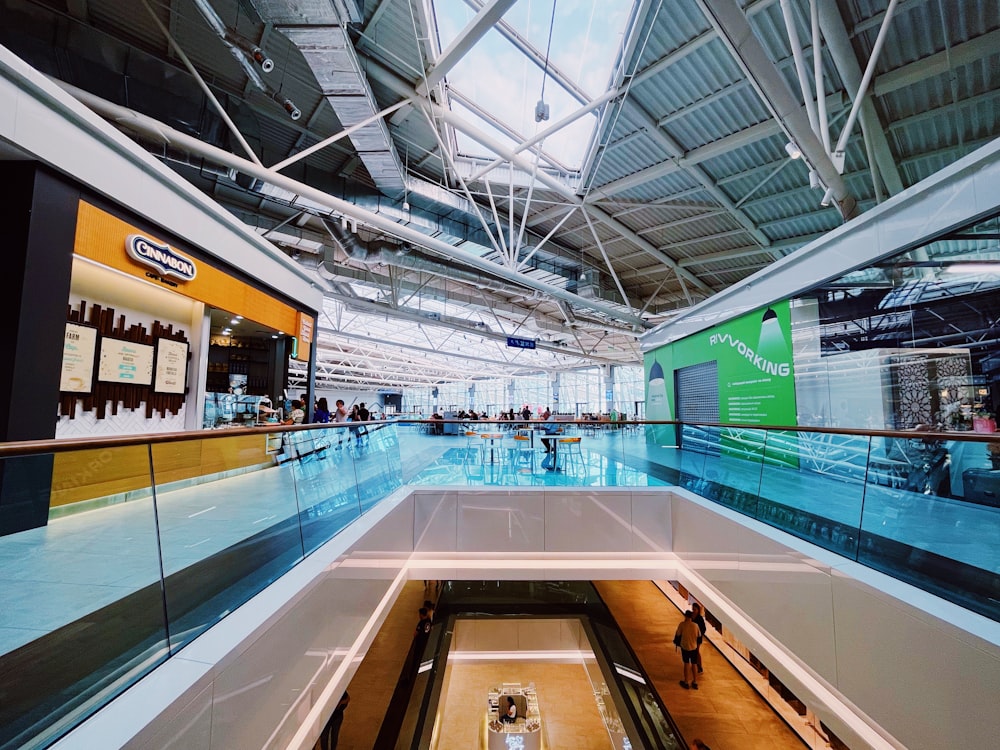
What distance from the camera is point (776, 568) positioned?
4.63 metres

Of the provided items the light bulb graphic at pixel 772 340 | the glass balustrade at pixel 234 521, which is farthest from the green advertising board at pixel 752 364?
the glass balustrade at pixel 234 521

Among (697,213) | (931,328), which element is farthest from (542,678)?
(697,213)

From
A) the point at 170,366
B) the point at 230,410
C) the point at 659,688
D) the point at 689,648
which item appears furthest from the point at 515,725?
the point at 170,366

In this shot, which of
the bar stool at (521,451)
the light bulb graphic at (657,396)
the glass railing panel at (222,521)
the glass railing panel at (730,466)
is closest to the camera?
the glass railing panel at (222,521)

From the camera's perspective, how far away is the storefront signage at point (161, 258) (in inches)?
217

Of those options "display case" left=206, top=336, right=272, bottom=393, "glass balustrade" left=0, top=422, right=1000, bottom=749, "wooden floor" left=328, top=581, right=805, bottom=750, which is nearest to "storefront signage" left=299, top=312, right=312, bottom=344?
"display case" left=206, top=336, right=272, bottom=393

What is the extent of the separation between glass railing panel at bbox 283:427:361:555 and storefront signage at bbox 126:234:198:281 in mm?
3389

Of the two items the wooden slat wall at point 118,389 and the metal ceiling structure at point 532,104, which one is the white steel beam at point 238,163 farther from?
the wooden slat wall at point 118,389

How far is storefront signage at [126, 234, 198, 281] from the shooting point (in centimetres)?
551

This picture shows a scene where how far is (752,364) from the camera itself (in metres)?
9.16

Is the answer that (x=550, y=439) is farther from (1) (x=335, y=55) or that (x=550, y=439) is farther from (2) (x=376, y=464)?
(1) (x=335, y=55)

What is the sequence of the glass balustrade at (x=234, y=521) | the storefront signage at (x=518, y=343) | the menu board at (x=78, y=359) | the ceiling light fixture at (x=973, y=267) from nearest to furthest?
1. the glass balustrade at (x=234, y=521)
2. the ceiling light fixture at (x=973, y=267)
3. the menu board at (x=78, y=359)
4. the storefront signage at (x=518, y=343)

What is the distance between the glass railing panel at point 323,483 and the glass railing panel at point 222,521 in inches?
2.5

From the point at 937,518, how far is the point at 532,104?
8.37 m
